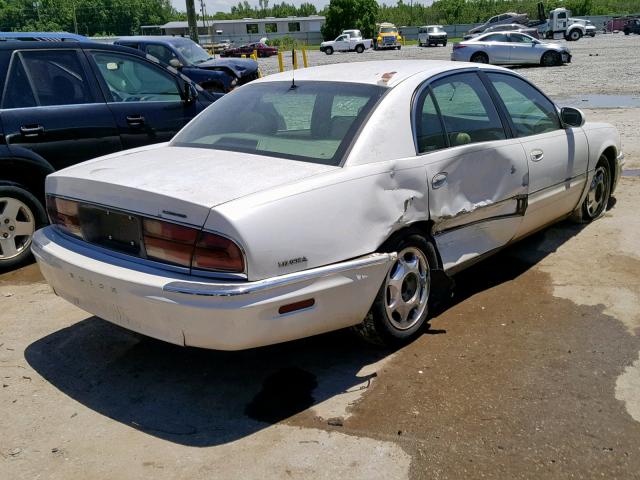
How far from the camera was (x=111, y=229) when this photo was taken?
3562 mm

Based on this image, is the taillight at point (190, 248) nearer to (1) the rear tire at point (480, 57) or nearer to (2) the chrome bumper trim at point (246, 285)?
(2) the chrome bumper trim at point (246, 285)

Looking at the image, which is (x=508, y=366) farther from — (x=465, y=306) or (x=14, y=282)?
(x=14, y=282)

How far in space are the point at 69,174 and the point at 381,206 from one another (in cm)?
173

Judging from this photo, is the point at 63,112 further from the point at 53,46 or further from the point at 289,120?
the point at 289,120

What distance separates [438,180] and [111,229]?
5.99ft

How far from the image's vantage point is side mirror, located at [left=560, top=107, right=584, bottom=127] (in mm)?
5441

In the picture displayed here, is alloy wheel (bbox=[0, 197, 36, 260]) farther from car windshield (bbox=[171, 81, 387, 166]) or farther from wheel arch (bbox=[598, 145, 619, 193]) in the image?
wheel arch (bbox=[598, 145, 619, 193])

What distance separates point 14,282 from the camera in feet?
17.8

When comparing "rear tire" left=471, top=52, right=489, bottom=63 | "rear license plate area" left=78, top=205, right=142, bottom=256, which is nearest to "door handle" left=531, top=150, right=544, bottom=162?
"rear license plate area" left=78, top=205, right=142, bottom=256

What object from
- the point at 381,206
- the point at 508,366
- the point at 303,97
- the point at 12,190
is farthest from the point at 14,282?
the point at 508,366

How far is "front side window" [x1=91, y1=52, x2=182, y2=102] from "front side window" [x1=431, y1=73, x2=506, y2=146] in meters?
3.25

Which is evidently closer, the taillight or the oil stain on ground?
the taillight

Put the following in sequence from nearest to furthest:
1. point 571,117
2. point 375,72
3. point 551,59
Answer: point 375,72 < point 571,117 < point 551,59

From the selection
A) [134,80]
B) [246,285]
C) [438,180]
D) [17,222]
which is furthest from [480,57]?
[246,285]
